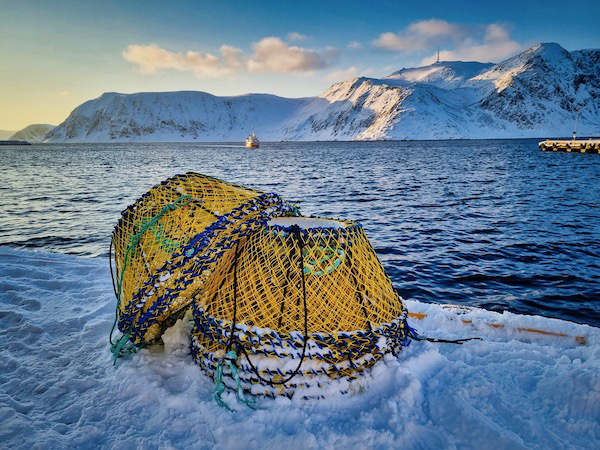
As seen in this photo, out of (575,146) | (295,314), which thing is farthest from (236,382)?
(575,146)

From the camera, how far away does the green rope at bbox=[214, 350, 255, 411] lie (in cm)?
287

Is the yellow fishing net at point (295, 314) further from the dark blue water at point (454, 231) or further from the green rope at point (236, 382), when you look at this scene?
the dark blue water at point (454, 231)

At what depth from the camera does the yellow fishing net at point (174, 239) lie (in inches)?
126

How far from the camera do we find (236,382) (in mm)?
2992

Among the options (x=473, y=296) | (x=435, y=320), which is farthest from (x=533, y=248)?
(x=435, y=320)

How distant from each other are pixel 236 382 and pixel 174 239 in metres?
1.46

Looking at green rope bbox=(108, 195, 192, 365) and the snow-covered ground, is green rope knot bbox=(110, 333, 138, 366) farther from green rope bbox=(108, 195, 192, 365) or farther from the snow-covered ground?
the snow-covered ground

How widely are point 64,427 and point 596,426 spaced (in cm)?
381

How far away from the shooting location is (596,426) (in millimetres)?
2521

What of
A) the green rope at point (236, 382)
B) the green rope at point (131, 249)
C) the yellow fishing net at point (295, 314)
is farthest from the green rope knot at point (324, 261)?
the green rope at point (131, 249)

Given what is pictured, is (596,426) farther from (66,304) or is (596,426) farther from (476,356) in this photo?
(66,304)

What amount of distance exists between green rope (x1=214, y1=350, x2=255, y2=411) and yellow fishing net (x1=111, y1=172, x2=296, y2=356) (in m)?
0.73

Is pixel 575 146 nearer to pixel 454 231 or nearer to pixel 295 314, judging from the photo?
pixel 454 231

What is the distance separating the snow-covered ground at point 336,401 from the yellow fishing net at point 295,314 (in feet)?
0.61
